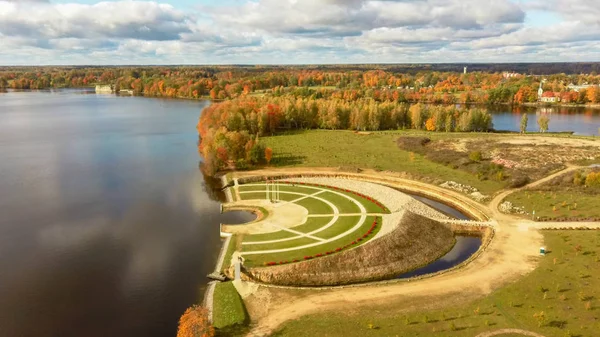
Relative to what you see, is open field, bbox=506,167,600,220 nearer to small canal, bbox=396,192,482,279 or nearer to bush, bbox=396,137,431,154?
small canal, bbox=396,192,482,279

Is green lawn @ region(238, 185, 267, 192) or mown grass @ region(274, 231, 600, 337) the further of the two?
green lawn @ region(238, 185, 267, 192)

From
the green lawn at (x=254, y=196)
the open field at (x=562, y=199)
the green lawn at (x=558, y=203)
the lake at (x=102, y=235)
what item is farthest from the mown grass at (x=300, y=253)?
the green lawn at (x=558, y=203)

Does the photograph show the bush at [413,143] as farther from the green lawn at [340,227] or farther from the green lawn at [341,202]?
the green lawn at [340,227]

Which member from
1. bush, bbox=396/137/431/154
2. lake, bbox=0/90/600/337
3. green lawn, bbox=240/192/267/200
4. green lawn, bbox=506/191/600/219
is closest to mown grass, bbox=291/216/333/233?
lake, bbox=0/90/600/337

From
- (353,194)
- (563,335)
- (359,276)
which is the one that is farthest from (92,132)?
(563,335)

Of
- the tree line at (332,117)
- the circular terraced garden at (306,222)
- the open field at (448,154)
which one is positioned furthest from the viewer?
the tree line at (332,117)

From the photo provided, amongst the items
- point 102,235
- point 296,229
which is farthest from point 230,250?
point 102,235
